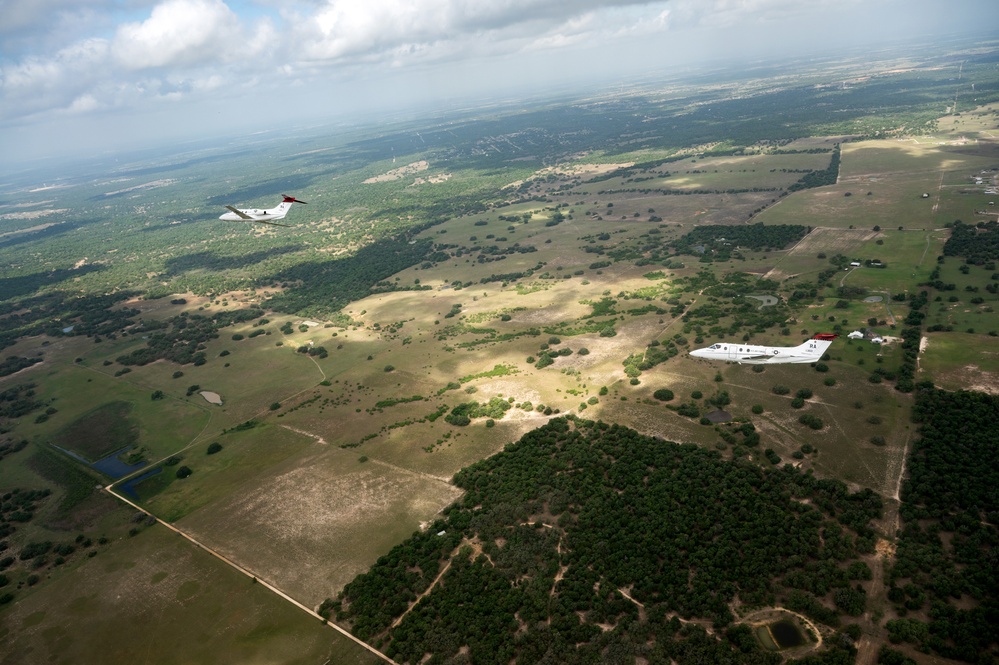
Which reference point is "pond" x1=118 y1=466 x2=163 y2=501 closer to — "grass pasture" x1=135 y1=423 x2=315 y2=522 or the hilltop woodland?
"grass pasture" x1=135 y1=423 x2=315 y2=522

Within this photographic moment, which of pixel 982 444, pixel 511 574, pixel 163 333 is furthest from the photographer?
pixel 163 333

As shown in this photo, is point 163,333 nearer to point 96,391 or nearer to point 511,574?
point 96,391

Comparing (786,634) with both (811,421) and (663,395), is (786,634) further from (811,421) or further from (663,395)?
(663,395)

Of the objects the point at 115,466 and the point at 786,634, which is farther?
the point at 115,466

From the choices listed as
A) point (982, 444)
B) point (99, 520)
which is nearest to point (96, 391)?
point (99, 520)

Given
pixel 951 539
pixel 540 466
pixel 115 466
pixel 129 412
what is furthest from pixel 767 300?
pixel 129 412

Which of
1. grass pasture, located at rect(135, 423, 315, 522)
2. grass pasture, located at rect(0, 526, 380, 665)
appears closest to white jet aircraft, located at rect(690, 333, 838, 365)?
grass pasture, located at rect(135, 423, 315, 522)
